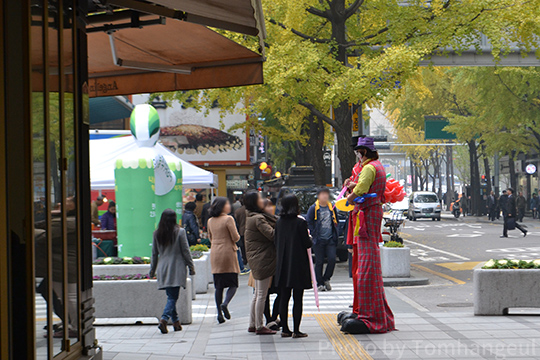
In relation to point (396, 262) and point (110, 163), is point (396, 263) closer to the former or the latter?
point (396, 262)

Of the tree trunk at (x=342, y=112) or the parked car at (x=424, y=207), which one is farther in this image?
the parked car at (x=424, y=207)

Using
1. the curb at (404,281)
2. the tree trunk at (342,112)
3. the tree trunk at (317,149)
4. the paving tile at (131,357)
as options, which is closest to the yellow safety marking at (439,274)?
the curb at (404,281)

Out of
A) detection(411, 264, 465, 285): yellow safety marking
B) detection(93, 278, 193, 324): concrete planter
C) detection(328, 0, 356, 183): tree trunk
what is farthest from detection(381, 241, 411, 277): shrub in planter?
detection(93, 278, 193, 324): concrete planter

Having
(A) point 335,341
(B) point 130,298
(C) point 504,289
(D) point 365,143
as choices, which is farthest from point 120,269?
(C) point 504,289

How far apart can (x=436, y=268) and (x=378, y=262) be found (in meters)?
9.78

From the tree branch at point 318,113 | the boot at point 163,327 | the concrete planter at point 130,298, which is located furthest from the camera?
the tree branch at point 318,113

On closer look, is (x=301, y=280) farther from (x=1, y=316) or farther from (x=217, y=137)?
(x=217, y=137)

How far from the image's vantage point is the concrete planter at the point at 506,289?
950 centimetres

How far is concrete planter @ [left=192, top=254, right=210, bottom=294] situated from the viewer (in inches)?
538

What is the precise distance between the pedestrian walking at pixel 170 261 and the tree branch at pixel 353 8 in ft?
39.2

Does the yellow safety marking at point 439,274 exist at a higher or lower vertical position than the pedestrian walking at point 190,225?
lower

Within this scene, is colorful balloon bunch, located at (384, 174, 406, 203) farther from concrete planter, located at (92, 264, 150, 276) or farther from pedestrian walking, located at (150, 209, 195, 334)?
concrete planter, located at (92, 264, 150, 276)

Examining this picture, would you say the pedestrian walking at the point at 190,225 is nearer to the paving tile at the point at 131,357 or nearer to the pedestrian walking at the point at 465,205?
the paving tile at the point at 131,357

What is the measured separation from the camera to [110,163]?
56.2 feet
